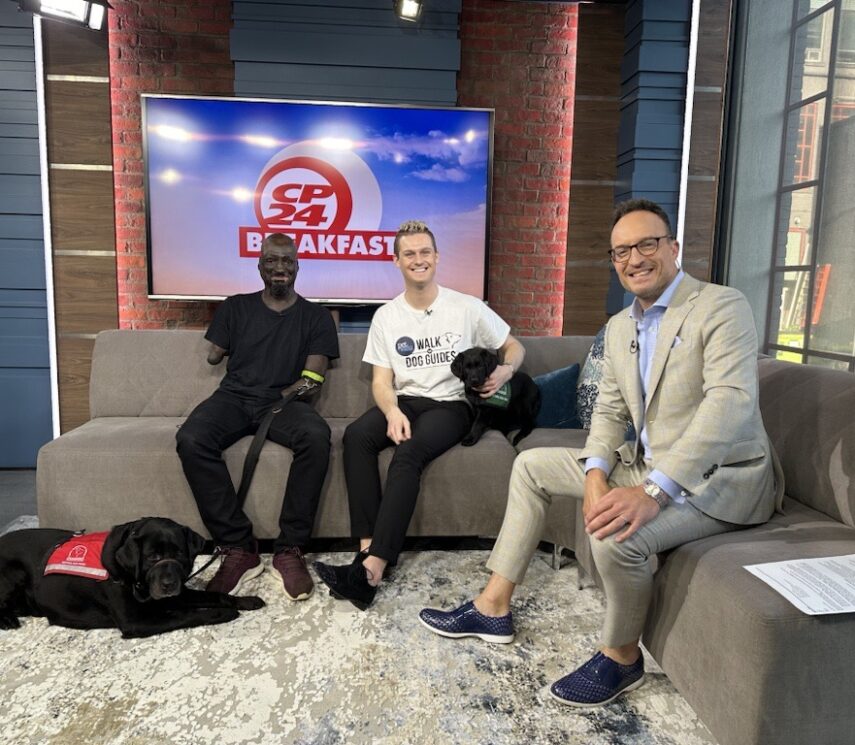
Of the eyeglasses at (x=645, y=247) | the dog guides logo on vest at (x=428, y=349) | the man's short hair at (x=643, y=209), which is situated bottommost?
the dog guides logo on vest at (x=428, y=349)

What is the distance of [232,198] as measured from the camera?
385 cm

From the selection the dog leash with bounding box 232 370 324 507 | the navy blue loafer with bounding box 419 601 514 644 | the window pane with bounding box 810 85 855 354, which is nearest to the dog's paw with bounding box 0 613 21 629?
the dog leash with bounding box 232 370 324 507

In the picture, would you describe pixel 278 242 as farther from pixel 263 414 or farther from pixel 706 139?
pixel 706 139

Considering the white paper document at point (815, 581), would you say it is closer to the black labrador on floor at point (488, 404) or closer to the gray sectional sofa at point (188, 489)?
the gray sectional sofa at point (188, 489)

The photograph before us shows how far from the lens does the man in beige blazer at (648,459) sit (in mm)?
1530

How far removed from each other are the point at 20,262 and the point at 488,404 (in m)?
2.89

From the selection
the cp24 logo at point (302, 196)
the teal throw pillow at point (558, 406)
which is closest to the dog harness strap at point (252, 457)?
the teal throw pillow at point (558, 406)

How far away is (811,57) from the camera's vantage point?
288 cm

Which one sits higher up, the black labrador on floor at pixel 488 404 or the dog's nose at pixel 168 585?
the black labrador on floor at pixel 488 404

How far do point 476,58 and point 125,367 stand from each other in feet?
9.00

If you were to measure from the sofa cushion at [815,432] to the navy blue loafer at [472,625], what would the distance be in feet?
3.03

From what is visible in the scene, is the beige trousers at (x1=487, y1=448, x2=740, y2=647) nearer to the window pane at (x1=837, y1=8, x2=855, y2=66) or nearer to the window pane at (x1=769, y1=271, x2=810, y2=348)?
the window pane at (x1=769, y1=271, x2=810, y2=348)

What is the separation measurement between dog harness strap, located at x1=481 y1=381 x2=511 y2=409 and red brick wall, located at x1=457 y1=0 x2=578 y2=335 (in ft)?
5.66

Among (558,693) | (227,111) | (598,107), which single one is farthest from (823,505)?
(227,111)
